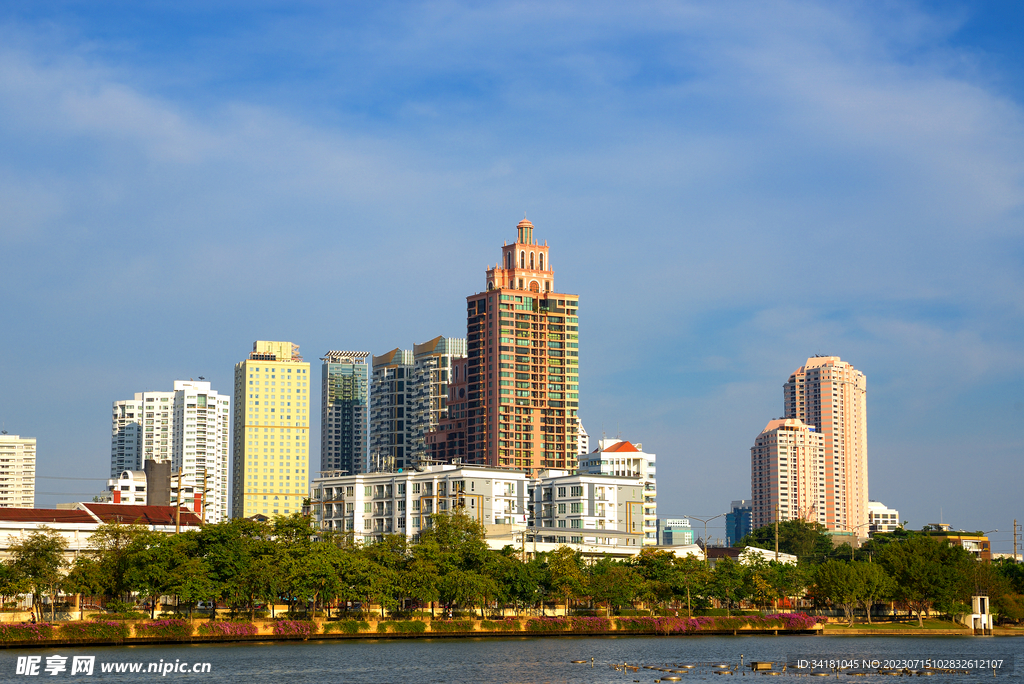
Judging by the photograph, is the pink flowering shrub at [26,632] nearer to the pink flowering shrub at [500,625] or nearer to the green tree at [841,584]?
Result: the pink flowering shrub at [500,625]

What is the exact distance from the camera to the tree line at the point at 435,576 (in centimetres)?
11556

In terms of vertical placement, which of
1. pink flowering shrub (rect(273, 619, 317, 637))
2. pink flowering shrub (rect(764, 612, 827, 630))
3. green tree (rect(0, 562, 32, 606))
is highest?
green tree (rect(0, 562, 32, 606))

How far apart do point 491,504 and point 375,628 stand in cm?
6039

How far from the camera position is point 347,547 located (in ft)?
463

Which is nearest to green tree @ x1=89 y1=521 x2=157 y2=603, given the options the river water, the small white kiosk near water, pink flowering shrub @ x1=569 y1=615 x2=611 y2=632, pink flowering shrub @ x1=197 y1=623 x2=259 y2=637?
pink flowering shrub @ x1=197 y1=623 x2=259 y2=637

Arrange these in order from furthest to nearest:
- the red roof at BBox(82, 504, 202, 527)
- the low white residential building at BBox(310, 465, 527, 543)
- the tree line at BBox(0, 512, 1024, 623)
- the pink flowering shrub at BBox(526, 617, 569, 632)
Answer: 1. the low white residential building at BBox(310, 465, 527, 543)
2. the red roof at BBox(82, 504, 202, 527)
3. the pink flowering shrub at BBox(526, 617, 569, 632)
4. the tree line at BBox(0, 512, 1024, 623)

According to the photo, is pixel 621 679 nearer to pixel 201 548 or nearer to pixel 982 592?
pixel 201 548

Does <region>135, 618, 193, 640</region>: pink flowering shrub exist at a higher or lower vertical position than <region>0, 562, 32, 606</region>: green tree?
lower

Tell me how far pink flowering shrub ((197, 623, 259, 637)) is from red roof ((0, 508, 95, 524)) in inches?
1816

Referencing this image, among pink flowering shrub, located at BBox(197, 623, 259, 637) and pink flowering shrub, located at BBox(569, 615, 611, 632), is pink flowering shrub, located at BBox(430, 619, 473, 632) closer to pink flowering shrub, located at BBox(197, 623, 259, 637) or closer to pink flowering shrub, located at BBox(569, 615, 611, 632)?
pink flowering shrub, located at BBox(569, 615, 611, 632)

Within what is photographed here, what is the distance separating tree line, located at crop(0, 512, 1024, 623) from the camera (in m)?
116

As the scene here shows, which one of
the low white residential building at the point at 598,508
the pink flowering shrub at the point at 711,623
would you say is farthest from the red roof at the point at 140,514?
the pink flowering shrub at the point at 711,623

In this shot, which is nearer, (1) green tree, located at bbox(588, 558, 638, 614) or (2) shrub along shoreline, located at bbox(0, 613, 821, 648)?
(2) shrub along shoreline, located at bbox(0, 613, 821, 648)

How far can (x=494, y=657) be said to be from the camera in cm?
10044
